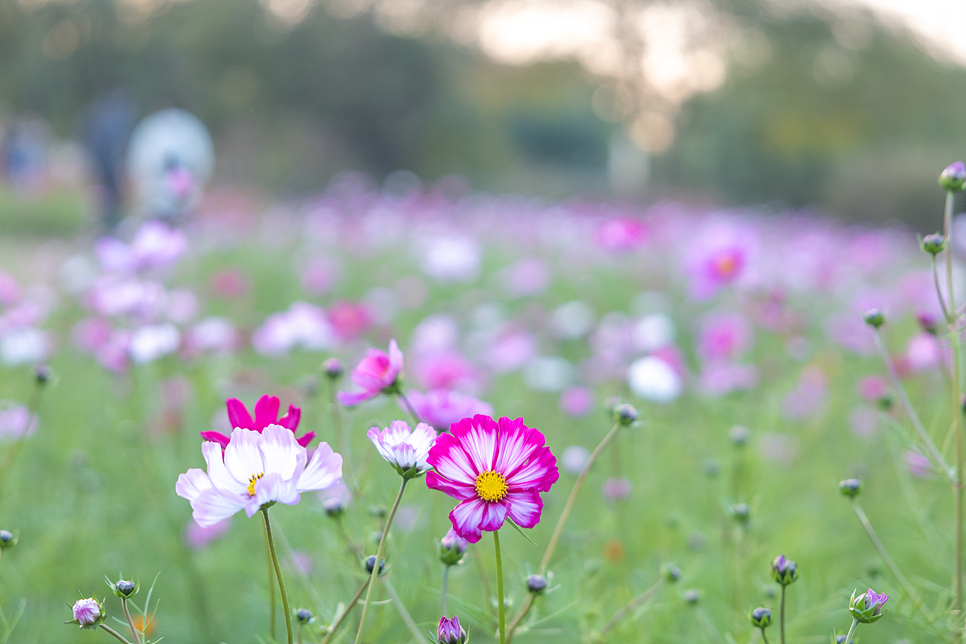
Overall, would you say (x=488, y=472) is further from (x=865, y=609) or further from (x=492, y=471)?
(x=865, y=609)

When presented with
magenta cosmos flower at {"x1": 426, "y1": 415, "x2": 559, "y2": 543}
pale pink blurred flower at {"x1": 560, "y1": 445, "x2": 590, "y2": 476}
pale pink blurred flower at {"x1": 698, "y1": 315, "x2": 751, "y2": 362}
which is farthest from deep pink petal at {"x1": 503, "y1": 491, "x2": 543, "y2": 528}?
pale pink blurred flower at {"x1": 698, "y1": 315, "x2": 751, "y2": 362}

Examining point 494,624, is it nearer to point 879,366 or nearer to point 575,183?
point 879,366

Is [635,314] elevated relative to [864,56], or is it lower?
lower

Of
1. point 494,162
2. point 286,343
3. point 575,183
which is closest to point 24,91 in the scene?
point 494,162

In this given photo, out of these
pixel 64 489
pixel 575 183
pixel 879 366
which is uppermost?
pixel 575 183

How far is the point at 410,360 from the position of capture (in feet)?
7.29

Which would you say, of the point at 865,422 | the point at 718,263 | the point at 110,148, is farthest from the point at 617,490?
the point at 110,148

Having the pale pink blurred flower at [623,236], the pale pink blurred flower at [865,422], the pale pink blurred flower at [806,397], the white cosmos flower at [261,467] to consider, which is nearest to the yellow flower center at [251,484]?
the white cosmos flower at [261,467]

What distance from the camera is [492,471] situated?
0.57 m

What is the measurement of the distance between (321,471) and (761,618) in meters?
0.38

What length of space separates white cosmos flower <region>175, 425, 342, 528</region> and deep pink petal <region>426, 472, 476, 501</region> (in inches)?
2.7

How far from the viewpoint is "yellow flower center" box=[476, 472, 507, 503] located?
56cm

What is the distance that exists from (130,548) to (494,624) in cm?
108

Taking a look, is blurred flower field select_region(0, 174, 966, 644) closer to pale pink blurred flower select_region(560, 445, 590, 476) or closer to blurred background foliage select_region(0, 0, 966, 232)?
pale pink blurred flower select_region(560, 445, 590, 476)
